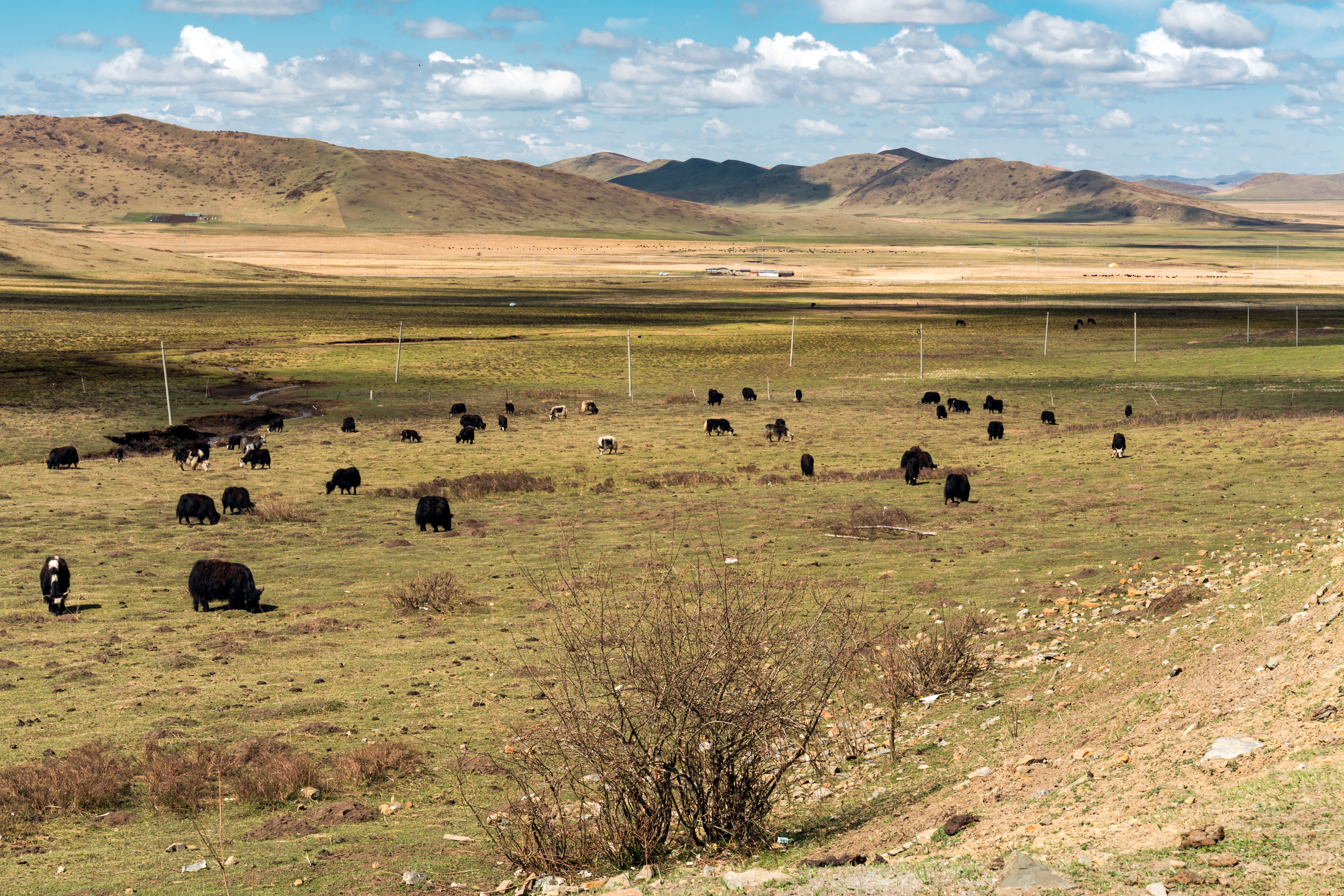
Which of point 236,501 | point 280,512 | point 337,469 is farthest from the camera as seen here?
point 337,469

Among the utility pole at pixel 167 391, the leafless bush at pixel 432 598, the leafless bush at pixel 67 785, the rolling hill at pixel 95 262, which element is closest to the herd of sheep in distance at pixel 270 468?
the leafless bush at pixel 432 598

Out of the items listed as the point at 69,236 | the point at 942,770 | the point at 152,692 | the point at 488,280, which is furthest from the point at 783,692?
the point at 69,236

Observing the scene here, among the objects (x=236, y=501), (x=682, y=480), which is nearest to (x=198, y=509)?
(x=236, y=501)

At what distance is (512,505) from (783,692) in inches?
865

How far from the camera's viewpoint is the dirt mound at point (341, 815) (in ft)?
36.7

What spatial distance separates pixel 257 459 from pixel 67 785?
91.0ft

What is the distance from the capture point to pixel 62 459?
3728cm

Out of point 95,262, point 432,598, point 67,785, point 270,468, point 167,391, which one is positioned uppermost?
point 95,262

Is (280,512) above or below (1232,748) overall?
below

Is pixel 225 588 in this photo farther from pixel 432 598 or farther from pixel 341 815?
pixel 341 815

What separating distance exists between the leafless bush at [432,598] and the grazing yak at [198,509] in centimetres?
1060

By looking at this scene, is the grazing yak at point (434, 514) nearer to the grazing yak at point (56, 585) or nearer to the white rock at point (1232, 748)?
the grazing yak at point (56, 585)

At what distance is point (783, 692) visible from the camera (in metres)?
9.94

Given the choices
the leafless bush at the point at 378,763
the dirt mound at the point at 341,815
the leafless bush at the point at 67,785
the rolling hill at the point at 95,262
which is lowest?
the dirt mound at the point at 341,815
